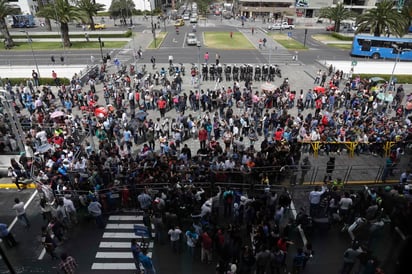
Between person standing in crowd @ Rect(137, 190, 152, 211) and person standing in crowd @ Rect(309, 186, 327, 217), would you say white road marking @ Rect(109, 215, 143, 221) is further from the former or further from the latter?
person standing in crowd @ Rect(309, 186, 327, 217)

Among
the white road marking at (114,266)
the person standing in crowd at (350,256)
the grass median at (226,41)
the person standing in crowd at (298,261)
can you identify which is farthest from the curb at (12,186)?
the grass median at (226,41)

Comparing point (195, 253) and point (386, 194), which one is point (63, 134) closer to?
point (195, 253)

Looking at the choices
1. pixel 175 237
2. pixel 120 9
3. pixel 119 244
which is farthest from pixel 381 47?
pixel 120 9

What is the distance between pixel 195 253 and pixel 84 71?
2724cm

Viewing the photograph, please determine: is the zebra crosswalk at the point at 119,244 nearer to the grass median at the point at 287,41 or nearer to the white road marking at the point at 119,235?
the white road marking at the point at 119,235

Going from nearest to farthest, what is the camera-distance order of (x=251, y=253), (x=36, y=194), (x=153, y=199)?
(x=251, y=253)
(x=153, y=199)
(x=36, y=194)

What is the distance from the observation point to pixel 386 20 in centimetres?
4103

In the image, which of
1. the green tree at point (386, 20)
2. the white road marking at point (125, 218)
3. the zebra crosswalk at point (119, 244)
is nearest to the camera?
the zebra crosswalk at point (119, 244)

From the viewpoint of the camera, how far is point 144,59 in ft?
134

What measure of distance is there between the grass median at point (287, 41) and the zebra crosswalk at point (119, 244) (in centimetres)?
4349

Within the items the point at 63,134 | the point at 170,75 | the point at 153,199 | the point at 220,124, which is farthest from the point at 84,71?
the point at 153,199

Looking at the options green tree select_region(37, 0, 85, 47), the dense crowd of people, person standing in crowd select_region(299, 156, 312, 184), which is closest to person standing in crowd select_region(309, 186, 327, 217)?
the dense crowd of people

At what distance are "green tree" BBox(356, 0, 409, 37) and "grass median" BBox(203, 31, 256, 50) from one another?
55.9 feet

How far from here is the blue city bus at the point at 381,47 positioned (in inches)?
1603
